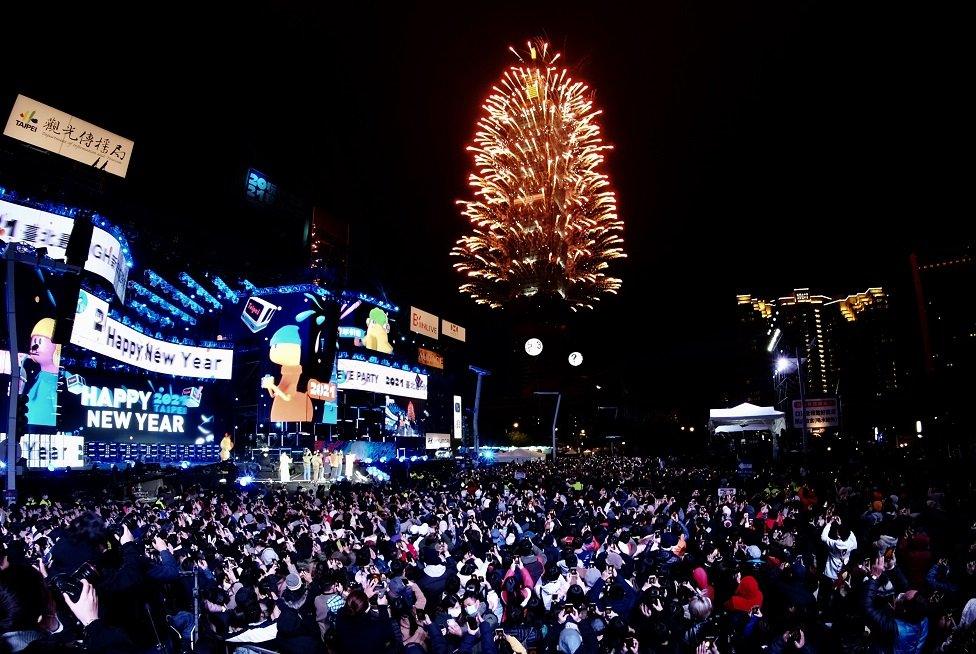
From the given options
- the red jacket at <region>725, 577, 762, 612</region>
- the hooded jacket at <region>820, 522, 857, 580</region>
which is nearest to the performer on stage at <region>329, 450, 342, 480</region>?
the hooded jacket at <region>820, 522, 857, 580</region>

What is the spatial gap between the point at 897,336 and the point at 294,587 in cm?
9934

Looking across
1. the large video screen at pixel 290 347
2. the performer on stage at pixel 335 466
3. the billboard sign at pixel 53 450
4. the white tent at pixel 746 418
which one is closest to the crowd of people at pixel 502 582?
the billboard sign at pixel 53 450

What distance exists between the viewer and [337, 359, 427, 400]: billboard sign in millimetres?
58000

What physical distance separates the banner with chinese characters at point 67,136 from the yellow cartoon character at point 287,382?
15381 mm

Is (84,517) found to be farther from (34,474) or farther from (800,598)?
(34,474)

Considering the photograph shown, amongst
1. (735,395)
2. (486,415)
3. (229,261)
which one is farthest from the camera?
(486,415)

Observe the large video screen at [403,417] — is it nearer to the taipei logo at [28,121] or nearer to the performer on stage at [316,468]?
the performer on stage at [316,468]

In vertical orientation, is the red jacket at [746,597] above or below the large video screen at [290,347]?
below

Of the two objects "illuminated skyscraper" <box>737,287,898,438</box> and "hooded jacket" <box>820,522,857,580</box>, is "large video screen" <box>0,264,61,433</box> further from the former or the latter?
"illuminated skyscraper" <box>737,287,898,438</box>

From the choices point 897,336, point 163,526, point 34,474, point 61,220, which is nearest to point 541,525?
point 163,526

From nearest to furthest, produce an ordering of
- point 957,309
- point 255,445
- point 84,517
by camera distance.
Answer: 1. point 84,517
2. point 255,445
3. point 957,309

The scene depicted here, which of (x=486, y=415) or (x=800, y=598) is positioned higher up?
(x=486, y=415)

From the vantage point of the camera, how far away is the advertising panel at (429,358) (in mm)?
74125

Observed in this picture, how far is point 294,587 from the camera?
9523 millimetres
